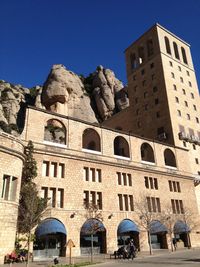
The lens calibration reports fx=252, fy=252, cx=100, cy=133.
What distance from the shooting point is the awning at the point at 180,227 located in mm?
34719

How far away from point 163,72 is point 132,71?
33.8 feet

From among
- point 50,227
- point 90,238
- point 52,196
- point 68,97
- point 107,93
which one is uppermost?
point 107,93

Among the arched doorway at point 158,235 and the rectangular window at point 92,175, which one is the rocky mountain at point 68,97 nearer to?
the rectangular window at point 92,175

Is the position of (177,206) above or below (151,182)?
below

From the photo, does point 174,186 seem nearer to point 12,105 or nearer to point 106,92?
point 106,92

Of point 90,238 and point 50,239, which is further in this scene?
point 90,238

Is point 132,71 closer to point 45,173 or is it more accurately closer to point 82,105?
point 82,105

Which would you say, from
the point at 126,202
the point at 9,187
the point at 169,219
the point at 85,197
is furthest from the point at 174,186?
the point at 9,187

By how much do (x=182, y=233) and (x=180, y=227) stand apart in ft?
8.13

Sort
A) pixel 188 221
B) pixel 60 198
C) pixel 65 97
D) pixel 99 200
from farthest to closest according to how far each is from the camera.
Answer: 1. pixel 65 97
2. pixel 188 221
3. pixel 99 200
4. pixel 60 198

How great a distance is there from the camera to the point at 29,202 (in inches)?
859

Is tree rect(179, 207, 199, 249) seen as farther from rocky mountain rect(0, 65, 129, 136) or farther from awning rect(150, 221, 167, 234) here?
rocky mountain rect(0, 65, 129, 136)

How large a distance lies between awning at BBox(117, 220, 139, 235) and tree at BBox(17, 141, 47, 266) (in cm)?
1083

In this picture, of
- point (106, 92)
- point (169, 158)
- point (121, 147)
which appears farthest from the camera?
point (106, 92)
